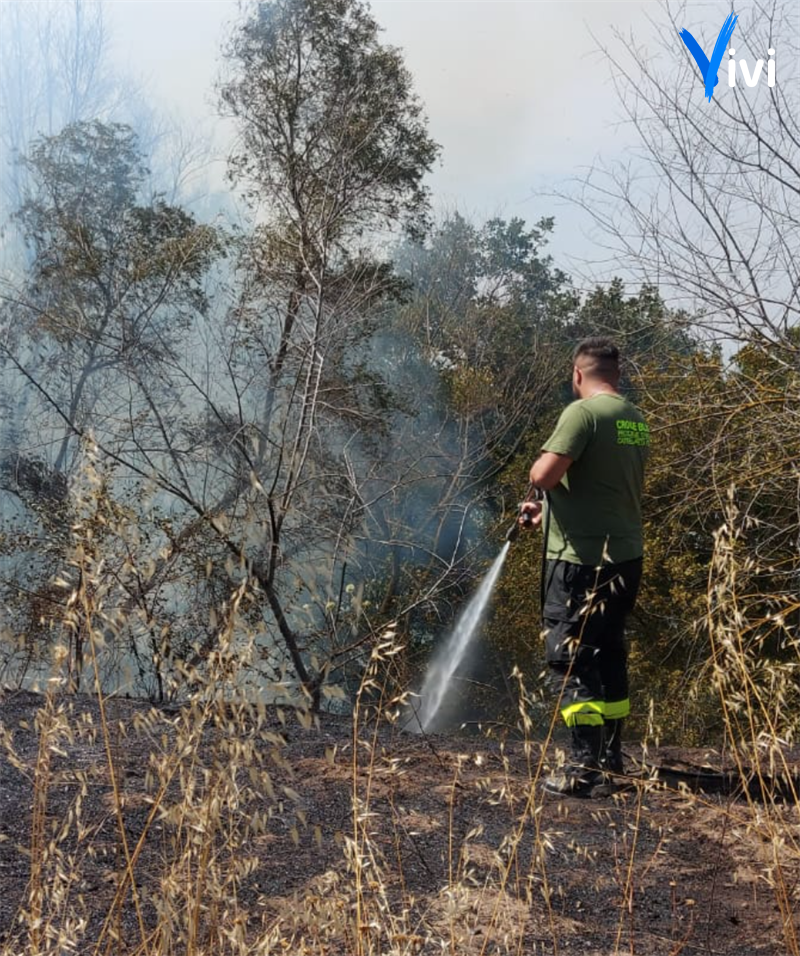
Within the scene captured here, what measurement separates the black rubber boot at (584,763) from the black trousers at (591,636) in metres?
0.04

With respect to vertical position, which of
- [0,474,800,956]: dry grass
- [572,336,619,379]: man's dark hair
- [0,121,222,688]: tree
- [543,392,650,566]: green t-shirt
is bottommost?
[0,474,800,956]: dry grass

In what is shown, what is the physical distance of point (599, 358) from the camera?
3.89 metres

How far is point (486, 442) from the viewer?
36.2 ft

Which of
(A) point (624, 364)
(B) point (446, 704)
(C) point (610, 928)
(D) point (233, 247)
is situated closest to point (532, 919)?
(C) point (610, 928)

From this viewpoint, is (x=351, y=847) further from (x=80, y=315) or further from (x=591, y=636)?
(x=80, y=315)

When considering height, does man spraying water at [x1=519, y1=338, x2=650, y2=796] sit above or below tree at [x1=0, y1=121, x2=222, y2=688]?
below

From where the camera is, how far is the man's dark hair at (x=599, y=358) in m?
3.89

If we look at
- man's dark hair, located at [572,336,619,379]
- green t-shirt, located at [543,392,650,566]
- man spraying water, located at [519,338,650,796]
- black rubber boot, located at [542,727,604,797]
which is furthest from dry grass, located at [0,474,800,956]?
man's dark hair, located at [572,336,619,379]

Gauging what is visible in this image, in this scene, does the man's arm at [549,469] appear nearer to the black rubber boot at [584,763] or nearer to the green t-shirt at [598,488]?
the green t-shirt at [598,488]

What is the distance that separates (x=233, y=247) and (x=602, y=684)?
7.39 meters

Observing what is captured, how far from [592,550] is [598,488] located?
0.21 m

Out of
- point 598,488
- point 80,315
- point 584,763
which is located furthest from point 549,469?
point 80,315

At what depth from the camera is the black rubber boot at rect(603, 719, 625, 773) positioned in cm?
375

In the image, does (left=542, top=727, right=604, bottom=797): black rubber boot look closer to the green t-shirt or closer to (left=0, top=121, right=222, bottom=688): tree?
the green t-shirt
